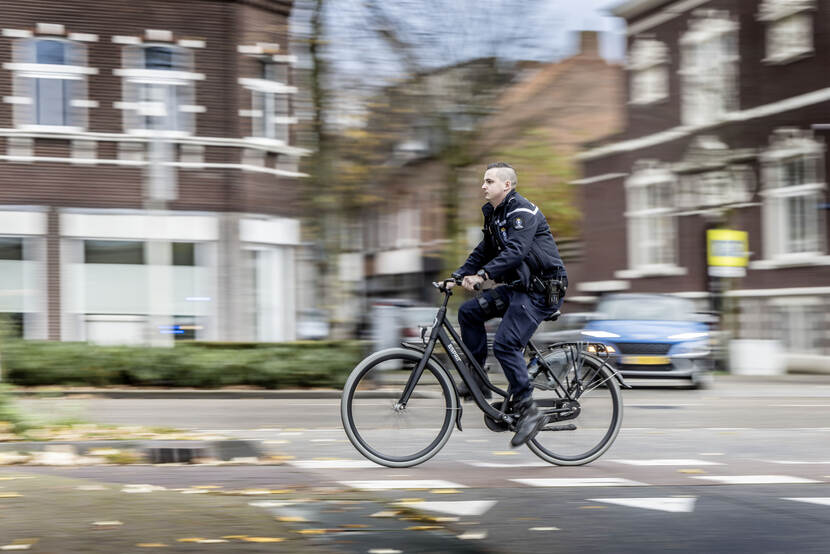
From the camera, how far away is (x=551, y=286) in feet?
24.9

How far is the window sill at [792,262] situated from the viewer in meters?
26.1

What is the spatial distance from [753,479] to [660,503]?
1.33 m

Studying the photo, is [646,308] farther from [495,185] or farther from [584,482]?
[584,482]

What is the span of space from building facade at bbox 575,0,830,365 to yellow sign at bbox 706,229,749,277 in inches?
23.3

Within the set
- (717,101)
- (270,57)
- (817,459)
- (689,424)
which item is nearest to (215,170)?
(270,57)

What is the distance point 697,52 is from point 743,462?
23490mm

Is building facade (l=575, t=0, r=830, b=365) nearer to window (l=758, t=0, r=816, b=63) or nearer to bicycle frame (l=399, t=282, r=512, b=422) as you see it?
window (l=758, t=0, r=816, b=63)

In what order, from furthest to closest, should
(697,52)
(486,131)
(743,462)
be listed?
(697,52)
(486,131)
(743,462)

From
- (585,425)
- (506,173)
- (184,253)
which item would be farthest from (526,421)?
(184,253)

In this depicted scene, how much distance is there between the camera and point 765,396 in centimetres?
1791

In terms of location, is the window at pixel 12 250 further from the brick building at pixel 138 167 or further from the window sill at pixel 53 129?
the window sill at pixel 53 129

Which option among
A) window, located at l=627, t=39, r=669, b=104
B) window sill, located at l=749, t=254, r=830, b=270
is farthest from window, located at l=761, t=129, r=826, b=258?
window, located at l=627, t=39, r=669, b=104

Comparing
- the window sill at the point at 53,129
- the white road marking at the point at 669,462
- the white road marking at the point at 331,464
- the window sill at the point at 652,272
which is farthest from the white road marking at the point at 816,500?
the window sill at the point at 652,272

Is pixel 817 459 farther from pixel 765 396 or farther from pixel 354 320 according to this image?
pixel 354 320
